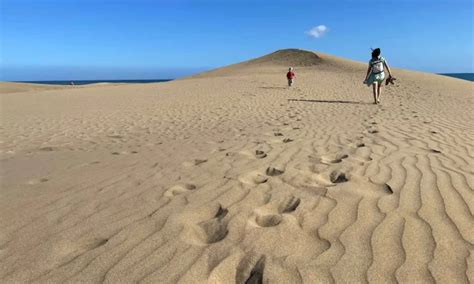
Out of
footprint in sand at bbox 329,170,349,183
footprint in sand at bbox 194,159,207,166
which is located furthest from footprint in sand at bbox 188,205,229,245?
footprint in sand at bbox 194,159,207,166

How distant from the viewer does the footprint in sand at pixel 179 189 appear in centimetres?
375

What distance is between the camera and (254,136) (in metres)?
7.06

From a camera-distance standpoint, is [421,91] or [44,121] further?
[421,91]

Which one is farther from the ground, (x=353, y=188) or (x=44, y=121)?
(x=353, y=188)

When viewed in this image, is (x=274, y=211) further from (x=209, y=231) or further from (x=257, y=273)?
(x=257, y=273)

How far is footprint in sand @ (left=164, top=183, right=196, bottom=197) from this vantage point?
375cm

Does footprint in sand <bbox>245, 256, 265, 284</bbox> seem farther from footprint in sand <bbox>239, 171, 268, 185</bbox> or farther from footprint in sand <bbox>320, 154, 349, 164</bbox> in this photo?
footprint in sand <bbox>320, 154, 349, 164</bbox>

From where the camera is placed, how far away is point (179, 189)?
3.87 m

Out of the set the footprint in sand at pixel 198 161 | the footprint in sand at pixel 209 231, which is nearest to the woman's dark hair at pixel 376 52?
the footprint in sand at pixel 198 161

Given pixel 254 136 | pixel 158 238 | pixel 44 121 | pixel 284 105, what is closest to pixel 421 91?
pixel 284 105

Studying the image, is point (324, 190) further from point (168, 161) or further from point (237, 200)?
point (168, 161)

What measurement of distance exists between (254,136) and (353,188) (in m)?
3.55

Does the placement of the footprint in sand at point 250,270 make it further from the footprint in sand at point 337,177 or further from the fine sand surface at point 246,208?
the footprint in sand at point 337,177

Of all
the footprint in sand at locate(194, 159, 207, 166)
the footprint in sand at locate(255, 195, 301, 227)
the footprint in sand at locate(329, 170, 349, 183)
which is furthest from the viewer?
the footprint in sand at locate(194, 159, 207, 166)
